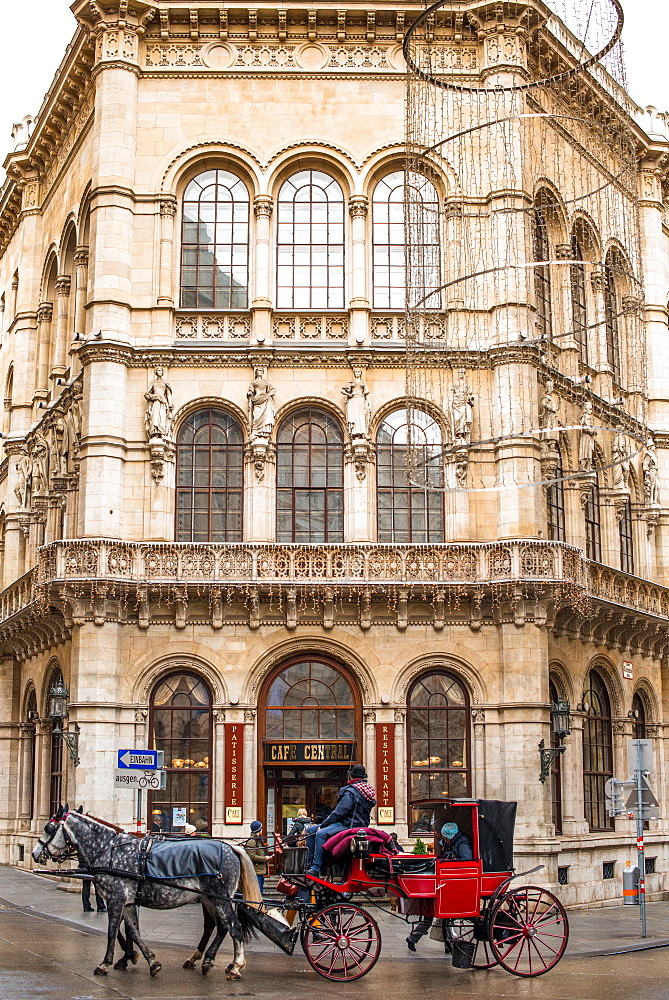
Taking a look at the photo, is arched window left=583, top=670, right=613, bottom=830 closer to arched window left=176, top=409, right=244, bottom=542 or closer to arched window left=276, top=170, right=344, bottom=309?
arched window left=176, top=409, right=244, bottom=542

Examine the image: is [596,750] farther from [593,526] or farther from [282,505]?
[282,505]

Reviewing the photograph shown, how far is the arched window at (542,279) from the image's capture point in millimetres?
33312

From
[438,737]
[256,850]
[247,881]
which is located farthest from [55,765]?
[247,881]

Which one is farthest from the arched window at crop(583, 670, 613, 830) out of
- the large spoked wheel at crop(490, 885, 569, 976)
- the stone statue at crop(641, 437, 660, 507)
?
the large spoked wheel at crop(490, 885, 569, 976)

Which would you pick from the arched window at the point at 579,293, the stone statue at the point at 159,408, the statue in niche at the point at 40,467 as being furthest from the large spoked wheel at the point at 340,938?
the arched window at the point at 579,293

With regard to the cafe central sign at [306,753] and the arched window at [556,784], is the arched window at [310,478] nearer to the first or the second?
the cafe central sign at [306,753]

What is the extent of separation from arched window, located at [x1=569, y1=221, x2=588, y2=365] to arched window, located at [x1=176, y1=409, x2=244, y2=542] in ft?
34.2

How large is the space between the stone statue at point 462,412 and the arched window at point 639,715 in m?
10.6

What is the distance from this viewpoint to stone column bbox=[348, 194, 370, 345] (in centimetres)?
3134

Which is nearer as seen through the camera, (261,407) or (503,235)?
(261,407)

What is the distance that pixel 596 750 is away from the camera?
33.4 metres

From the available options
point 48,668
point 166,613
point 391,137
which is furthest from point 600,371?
point 48,668

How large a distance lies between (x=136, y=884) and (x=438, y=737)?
13.9 meters

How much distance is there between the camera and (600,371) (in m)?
36.0
